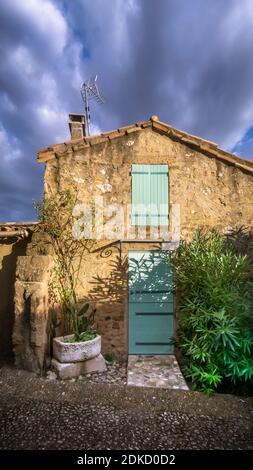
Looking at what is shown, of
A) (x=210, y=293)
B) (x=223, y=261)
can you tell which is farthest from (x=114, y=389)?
(x=223, y=261)

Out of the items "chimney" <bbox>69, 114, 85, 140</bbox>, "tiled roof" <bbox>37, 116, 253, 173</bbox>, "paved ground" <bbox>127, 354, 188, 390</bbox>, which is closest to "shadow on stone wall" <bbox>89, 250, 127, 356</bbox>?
"paved ground" <bbox>127, 354, 188, 390</bbox>

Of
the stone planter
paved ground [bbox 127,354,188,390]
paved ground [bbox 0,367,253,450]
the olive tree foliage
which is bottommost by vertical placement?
paved ground [bbox 127,354,188,390]

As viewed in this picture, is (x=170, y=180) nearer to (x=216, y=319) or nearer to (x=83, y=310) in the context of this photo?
(x=216, y=319)

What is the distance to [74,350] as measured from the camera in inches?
187

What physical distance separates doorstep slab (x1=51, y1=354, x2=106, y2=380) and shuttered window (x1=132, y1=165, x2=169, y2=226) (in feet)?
9.61

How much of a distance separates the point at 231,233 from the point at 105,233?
285cm

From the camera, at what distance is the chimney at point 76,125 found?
6.98 metres

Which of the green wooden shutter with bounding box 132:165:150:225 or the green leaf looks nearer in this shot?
the green leaf

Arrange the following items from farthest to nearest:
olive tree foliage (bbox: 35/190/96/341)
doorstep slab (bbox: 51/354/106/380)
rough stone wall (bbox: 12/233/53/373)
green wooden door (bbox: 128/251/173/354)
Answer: green wooden door (bbox: 128/251/173/354) → olive tree foliage (bbox: 35/190/96/341) → doorstep slab (bbox: 51/354/106/380) → rough stone wall (bbox: 12/233/53/373)

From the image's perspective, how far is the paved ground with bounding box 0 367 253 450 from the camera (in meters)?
2.91

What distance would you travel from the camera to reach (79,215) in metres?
5.96

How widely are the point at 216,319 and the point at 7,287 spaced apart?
4.30 m

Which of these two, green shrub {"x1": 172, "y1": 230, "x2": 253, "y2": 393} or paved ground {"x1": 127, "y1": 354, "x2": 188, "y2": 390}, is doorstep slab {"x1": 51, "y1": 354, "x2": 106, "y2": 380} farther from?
green shrub {"x1": 172, "y1": 230, "x2": 253, "y2": 393}
